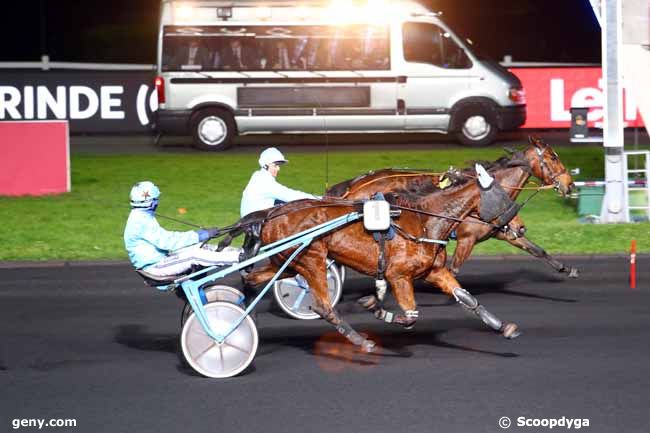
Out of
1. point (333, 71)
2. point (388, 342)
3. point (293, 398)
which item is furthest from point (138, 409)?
point (333, 71)

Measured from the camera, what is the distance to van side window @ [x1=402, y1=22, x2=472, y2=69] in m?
26.2

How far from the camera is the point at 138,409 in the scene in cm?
941

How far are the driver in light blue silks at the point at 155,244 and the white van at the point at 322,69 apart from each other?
15928 mm

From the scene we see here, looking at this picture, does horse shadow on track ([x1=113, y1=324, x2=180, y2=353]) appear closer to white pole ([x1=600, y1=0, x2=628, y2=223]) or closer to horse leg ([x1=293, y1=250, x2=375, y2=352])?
horse leg ([x1=293, y1=250, x2=375, y2=352])

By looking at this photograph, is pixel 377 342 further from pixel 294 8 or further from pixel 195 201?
pixel 294 8

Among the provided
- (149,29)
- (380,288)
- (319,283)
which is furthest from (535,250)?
(149,29)

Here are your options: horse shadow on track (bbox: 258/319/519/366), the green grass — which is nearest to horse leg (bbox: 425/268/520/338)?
horse shadow on track (bbox: 258/319/519/366)

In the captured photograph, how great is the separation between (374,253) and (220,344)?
5.16ft

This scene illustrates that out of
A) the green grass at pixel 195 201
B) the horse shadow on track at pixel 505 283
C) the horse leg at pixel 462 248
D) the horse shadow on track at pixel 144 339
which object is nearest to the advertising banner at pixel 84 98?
the green grass at pixel 195 201

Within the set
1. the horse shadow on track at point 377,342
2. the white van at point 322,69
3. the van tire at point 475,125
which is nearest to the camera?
the horse shadow on track at point 377,342

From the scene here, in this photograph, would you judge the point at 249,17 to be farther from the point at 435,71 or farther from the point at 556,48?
the point at 556,48

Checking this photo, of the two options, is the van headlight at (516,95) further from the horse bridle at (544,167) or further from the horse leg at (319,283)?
the horse leg at (319,283)

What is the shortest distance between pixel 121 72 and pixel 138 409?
65.9 feet

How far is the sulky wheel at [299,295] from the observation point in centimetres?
1270
